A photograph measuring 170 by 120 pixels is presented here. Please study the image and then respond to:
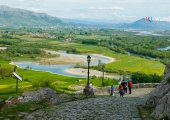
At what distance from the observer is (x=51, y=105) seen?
29062mm

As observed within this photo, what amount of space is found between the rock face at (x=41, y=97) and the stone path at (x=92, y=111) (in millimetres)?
1554

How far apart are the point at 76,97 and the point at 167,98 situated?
10.7m

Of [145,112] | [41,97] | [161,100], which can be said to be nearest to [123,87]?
[41,97]

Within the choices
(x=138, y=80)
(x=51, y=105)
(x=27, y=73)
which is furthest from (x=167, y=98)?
(x=27, y=73)

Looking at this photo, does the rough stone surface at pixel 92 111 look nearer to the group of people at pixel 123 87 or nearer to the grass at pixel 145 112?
the grass at pixel 145 112

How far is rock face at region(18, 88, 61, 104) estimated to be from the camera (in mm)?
30062

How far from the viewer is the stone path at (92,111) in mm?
24203

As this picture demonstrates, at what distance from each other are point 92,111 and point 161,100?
454 cm

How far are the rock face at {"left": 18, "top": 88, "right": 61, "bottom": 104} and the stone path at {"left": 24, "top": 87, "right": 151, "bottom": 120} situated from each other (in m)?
1.55

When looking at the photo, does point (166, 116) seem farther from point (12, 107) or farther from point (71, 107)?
point (12, 107)

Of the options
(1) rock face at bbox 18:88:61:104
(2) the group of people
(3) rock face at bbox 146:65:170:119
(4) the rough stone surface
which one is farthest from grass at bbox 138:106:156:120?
(2) the group of people

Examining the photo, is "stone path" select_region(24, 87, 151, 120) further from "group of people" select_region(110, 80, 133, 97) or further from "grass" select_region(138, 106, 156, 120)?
"group of people" select_region(110, 80, 133, 97)

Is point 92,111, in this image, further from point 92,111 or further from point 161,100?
point 161,100

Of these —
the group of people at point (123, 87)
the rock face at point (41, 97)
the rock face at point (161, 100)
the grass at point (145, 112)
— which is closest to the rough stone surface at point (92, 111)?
the grass at point (145, 112)
